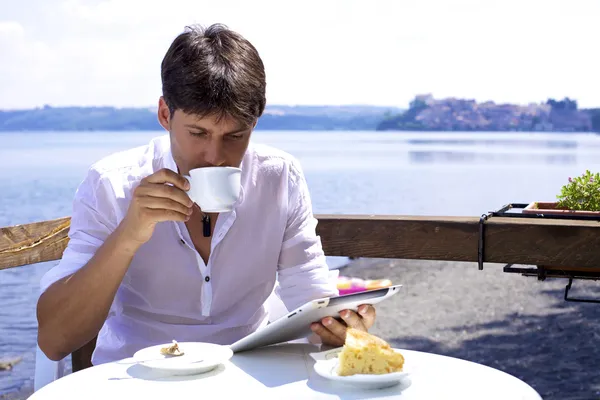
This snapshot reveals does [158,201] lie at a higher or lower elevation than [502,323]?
higher

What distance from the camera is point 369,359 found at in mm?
1265

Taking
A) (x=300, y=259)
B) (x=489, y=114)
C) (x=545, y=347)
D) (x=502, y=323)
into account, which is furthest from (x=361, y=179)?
(x=300, y=259)

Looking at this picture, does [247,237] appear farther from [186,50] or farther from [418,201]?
[418,201]

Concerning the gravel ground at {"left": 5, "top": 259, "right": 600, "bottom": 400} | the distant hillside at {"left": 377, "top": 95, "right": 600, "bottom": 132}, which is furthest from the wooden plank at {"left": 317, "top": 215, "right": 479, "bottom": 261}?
the distant hillside at {"left": 377, "top": 95, "right": 600, "bottom": 132}

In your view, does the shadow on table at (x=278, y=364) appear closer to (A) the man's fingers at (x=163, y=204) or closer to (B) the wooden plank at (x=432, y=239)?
(A) the man's fingers at (x=163, y=204)

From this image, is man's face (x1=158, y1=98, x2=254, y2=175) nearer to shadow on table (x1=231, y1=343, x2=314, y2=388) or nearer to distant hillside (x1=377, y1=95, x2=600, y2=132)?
shadow on table (x1=231, y1=343, x2=314, y2=388)

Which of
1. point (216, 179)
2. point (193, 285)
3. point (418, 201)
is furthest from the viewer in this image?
point (418, 201)

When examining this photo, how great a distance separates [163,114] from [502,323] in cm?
735

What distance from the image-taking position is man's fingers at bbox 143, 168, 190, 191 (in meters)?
1.46

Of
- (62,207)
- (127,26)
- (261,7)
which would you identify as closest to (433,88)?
(261,7)

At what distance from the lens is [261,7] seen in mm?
49906

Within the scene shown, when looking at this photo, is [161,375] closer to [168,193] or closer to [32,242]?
[168,193]

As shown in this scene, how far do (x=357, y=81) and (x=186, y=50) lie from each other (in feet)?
151

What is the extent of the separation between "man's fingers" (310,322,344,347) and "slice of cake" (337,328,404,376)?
229mm
